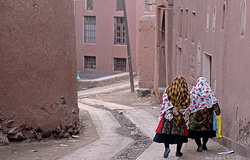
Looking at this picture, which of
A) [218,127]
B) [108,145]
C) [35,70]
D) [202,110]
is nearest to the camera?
[218,127]

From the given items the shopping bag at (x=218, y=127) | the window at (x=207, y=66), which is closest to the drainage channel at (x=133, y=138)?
the shopping bag at (x=218, y=127)

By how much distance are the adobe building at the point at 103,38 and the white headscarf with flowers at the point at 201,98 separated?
24.4m

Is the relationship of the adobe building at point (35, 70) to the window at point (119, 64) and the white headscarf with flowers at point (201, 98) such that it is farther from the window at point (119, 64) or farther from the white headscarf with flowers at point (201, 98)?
the window at point (119, 64)

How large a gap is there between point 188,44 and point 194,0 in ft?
4.94

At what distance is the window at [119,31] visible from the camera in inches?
1336

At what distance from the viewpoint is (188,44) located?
14688 millimetres

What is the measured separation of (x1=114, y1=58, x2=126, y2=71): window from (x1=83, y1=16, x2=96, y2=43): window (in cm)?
223

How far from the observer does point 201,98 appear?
8.55 metres

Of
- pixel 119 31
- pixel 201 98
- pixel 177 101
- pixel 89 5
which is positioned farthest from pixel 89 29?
pixel 177 101

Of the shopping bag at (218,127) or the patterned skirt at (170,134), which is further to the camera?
the shopping bag at (218,127)

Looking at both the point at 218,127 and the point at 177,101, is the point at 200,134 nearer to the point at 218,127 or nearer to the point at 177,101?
the point at 218,127

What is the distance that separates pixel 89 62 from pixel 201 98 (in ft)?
90.0

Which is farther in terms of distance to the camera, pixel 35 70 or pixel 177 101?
pixel 35 70

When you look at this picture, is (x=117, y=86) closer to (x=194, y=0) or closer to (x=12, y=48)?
(x=194, y=0)
